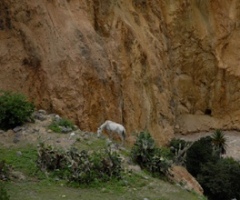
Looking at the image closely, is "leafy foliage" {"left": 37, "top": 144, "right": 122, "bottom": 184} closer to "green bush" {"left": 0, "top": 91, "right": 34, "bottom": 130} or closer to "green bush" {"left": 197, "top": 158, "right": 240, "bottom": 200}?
"green bush" {"left": 0, "top": 91, "right": 34, "bottom": 130}

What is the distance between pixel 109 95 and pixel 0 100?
8658 millimetres

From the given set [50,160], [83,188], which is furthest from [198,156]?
[83,188]

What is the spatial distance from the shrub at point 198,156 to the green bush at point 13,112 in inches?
476

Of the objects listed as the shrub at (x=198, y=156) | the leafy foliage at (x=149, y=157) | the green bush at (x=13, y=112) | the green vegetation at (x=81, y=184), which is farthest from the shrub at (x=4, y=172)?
the shrub at (x=198, y=156)

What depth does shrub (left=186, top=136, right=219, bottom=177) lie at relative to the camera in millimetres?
28047

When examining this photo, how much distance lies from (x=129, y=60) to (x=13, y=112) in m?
12.5

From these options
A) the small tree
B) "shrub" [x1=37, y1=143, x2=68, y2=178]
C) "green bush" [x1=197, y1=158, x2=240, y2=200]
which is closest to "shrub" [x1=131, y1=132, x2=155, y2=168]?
"shrub" [x1=37, y1=143, x2=68, y2=178]

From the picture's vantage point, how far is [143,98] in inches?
1167

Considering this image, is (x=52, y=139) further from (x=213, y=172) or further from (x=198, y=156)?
(x=198, y=156)

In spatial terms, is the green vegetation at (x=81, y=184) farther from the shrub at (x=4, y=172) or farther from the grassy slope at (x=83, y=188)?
the shrub at (x=4, y=172)

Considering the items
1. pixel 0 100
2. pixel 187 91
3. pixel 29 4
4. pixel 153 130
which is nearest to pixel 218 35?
pixel 187 91

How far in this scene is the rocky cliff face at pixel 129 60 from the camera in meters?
23.7

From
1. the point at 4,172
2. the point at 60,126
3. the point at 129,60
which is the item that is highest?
the point at 129,60

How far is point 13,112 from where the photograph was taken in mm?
17375
